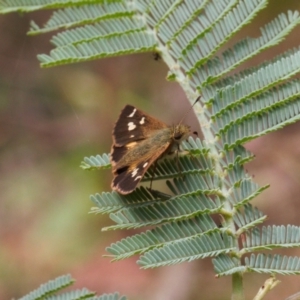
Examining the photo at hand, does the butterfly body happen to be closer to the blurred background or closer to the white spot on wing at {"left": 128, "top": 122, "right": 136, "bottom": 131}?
the white spot on wing at {"left": 128, "top": 122, "right": 136, "bottom": 131}

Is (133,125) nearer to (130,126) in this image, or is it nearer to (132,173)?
(130,126)

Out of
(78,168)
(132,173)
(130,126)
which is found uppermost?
(78,168)

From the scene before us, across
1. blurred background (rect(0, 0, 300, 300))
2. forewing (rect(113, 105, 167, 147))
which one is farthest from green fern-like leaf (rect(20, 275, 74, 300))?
blurred background (rect(0, 0, 300, 300))

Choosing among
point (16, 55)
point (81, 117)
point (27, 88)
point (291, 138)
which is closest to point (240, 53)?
point (291, 138)

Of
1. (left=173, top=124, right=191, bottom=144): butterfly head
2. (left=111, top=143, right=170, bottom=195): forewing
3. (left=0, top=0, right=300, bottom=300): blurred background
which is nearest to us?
(left=111, top=143, right=170, bottom=195): forewing

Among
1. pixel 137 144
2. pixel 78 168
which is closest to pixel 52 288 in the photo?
pixel 137 144

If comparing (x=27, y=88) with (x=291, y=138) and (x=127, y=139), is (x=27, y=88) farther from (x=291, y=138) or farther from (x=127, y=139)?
(x=127, y=139)
